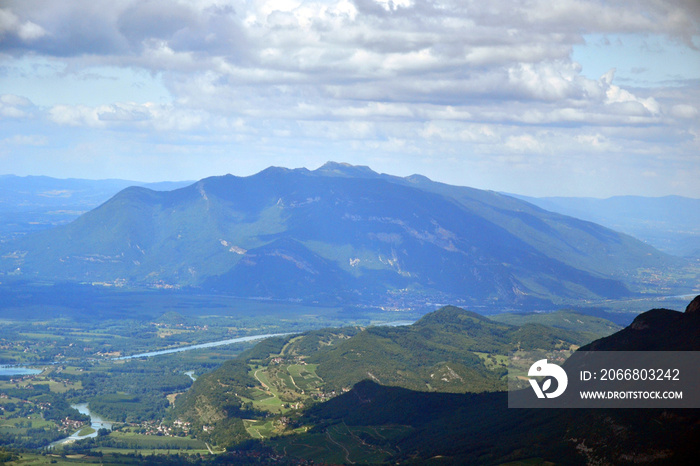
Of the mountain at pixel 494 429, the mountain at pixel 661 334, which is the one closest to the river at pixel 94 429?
the mountain at pixel 494 429

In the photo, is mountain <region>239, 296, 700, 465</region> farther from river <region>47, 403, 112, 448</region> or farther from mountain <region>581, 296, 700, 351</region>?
river <region>47, 403, 112, 448</region>

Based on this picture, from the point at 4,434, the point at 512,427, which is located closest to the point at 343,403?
the point at 512,427

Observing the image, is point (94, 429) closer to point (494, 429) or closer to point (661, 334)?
point (494, 429)

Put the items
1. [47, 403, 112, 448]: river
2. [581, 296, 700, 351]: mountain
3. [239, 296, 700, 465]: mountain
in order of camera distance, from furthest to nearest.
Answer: [47, 403, 112, 448]: river → [581, 296, 700, 351]: mountain → [239, 296, 700, 465]: mountain

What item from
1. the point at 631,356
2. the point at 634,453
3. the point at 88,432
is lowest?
the point at 88,432

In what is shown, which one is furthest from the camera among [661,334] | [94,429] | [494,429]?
[94,429]

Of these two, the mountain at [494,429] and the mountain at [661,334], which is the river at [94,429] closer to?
the mountain at [494,429]

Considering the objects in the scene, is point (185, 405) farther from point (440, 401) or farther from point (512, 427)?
point (512, 427)

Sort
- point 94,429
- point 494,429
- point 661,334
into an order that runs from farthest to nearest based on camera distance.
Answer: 1. point 94,429
2. point 494,429
3. point 661,334

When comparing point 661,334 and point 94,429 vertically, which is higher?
point 661,334

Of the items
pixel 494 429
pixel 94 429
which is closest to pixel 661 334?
pixel 494 429

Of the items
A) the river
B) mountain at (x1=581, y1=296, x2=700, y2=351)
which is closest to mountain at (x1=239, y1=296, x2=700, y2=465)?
mountain at (x1=581, y1=296, x2=700, y2=351)
